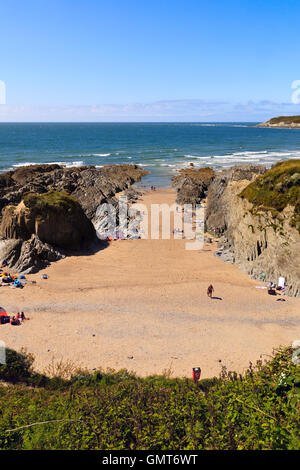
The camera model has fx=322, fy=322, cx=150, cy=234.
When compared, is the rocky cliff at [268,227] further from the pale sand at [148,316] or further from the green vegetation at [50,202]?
the green vegetation at [50,202]

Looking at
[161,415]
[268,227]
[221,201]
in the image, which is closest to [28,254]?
[268,227]

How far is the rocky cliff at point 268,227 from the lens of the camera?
21.3 metres

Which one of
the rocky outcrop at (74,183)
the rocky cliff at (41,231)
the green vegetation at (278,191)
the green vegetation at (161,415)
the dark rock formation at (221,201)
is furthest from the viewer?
the rocky outcrop at (74,183)

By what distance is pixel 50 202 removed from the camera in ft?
87.7

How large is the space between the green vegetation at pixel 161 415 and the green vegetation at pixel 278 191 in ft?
45.8

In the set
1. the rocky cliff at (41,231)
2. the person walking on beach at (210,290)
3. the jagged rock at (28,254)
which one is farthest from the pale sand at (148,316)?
the rocky cliff at (41,231)

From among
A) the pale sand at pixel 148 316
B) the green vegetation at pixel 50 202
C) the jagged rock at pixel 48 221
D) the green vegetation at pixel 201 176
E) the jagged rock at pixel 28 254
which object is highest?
the green vegetation at pixel 201 176

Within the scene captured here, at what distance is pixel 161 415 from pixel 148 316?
29.1ft

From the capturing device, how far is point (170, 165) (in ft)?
260

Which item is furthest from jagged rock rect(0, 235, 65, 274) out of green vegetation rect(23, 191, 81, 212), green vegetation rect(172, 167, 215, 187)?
green vegetation rect(172, 167, 215, 187)

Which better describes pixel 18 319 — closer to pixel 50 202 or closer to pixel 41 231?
pixel 41 231

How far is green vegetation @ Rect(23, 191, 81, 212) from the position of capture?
25.9 m
